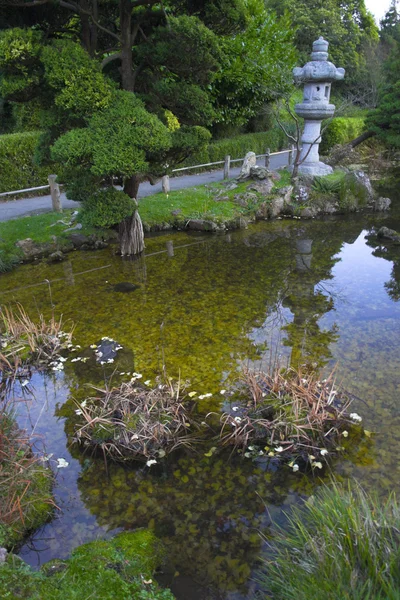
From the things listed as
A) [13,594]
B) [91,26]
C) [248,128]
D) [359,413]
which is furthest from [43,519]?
[248,128]

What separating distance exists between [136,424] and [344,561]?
287cm

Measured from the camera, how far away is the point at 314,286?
9.84 metres

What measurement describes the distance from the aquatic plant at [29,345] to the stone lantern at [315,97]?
11.3m

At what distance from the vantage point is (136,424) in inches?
213

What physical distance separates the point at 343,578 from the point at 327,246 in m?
10.2

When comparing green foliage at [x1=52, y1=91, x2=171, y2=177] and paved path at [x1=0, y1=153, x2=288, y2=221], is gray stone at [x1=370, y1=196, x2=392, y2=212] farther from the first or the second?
green foliage at [x1=52, y1=91, x2=171, y2=177]

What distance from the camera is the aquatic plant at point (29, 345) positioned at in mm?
7026

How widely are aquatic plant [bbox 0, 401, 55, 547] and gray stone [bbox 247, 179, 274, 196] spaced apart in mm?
11863

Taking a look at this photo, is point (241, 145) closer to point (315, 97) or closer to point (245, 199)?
point (315, 97)

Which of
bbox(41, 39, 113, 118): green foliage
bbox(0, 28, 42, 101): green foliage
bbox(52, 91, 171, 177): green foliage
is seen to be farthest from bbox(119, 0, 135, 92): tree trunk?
bbox(0, 28, 42, 101): green foliage

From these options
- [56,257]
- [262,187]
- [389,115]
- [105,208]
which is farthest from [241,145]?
[105,208]

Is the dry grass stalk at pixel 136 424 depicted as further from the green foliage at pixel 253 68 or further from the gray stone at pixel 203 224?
the green foliage at pixel 253 68

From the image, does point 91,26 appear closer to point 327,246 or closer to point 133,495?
point 327,246

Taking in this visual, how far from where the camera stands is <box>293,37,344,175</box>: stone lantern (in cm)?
1538
